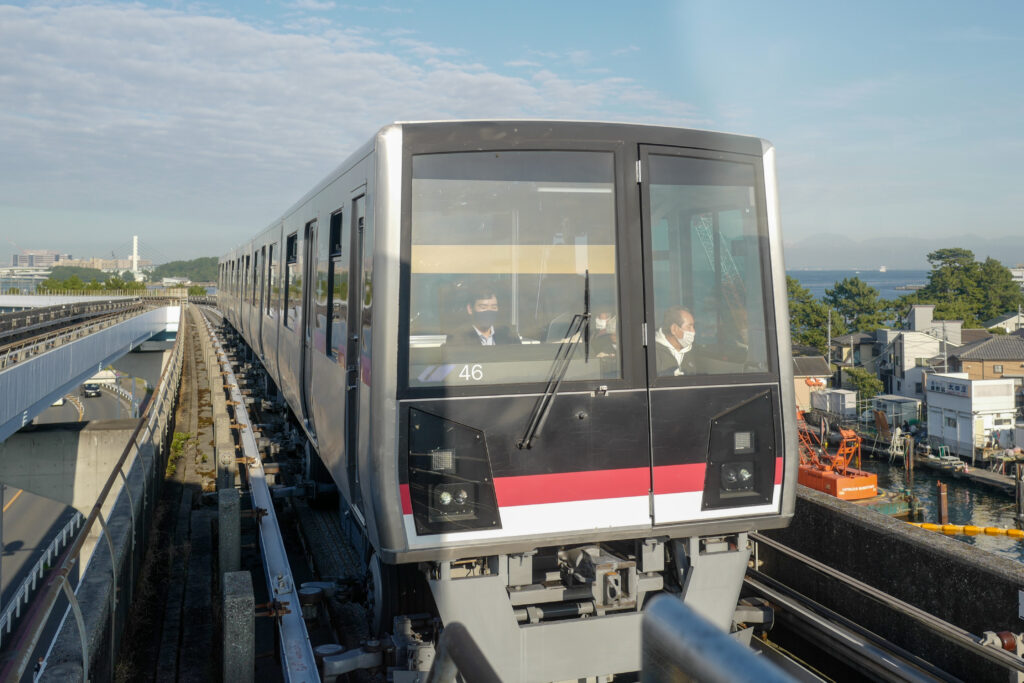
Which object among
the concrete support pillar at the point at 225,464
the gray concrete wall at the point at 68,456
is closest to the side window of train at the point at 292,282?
the concrete support pillar at the point at 225,464

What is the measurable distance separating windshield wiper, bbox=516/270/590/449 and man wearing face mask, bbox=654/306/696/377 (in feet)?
1.32

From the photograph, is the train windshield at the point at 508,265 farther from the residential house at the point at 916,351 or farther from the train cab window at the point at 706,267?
the residential house at the point at 916,351

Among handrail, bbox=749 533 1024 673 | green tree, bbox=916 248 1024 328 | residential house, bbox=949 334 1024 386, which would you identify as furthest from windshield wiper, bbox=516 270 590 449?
green tree, bbox=916 248 1024 328

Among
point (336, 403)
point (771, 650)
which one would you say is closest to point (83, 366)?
point (336, 403)

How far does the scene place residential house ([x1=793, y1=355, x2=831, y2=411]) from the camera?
63469 millimetres

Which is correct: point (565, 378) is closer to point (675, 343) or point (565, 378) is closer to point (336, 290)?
point (675, 343)

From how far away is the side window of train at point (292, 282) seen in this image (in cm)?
818

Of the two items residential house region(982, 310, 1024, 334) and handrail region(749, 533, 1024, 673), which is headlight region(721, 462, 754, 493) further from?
residential house region(982, 310, 1024, 334)

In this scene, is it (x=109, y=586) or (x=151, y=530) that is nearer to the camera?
(x=109, y=586)

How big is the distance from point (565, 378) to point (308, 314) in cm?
343

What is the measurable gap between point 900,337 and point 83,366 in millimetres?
60136

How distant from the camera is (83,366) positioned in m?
23.4

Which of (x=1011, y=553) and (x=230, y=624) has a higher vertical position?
(x=230, y=624)

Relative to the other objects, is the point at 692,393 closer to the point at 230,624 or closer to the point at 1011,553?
the point at 230,624
